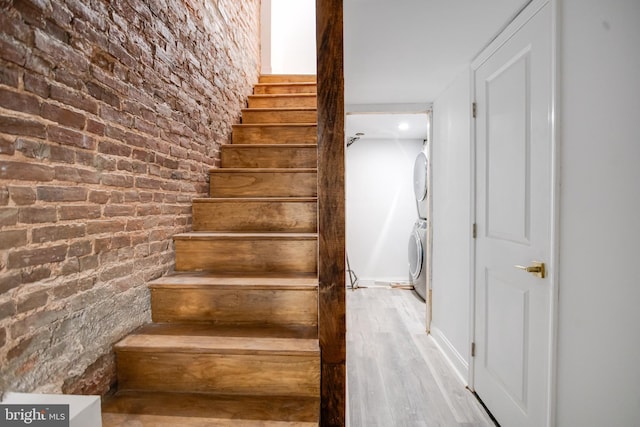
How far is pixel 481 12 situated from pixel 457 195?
1.25 m

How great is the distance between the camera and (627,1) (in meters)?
1.06

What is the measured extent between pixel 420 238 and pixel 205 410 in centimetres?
349

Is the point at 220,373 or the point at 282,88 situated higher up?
the point at 282,88

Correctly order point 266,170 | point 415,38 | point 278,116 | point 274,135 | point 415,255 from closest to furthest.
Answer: point 415,38 < point 266,170 < point 274,135 < point 278,116 < point 415,255

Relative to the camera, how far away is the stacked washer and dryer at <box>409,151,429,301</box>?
4.19 m

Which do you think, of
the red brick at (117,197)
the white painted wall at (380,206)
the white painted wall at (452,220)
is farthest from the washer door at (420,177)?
the red brick at (117,197)

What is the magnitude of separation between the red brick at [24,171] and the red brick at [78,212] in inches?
4.7

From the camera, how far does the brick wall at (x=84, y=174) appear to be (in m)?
0.97

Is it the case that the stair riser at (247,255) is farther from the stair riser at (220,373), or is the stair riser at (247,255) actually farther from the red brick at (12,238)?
the red brick at (12,238)

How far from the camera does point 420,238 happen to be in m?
4.26

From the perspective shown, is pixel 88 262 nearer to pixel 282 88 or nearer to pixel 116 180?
pixel 116 180

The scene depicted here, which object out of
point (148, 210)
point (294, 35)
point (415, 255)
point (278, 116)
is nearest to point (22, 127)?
point (148, 210)

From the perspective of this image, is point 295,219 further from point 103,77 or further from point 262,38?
point 262,38

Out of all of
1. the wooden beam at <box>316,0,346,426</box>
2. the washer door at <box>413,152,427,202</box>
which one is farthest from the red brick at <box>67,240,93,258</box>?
the washer door at <box>413,152,427,202</box>
